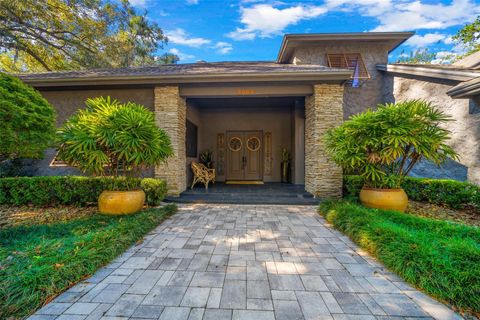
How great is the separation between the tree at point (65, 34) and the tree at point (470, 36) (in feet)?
64.7

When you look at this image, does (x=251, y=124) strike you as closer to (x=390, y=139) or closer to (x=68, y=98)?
(x=390, y=139)

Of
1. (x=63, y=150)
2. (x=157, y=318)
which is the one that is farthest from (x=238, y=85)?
(x=157, y=318)

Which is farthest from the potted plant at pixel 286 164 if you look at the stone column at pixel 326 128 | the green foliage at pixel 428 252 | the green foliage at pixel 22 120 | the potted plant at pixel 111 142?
the green foliage at pixel 22 120

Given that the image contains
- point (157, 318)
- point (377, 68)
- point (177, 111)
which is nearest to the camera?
point (157, 318)

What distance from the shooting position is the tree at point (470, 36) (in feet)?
38.0

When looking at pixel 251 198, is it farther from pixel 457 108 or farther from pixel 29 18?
pixel 29 18

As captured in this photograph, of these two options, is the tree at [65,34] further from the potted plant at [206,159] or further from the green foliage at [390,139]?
the green foliage at [390,139]

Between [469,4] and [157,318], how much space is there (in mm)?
17190

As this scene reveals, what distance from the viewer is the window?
7.31 m

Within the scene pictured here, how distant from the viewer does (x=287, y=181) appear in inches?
347

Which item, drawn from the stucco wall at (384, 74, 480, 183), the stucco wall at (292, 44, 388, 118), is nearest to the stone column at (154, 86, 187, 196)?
the stucco wall at (292, 44, 388, 118)

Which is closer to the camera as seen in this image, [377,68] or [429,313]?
[429,313]

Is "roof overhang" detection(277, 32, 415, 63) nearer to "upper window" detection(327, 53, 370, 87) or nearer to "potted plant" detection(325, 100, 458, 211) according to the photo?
"upper window" detection(327, 53, 370, 87)

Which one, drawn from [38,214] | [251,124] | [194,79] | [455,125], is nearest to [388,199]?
[455,125]
